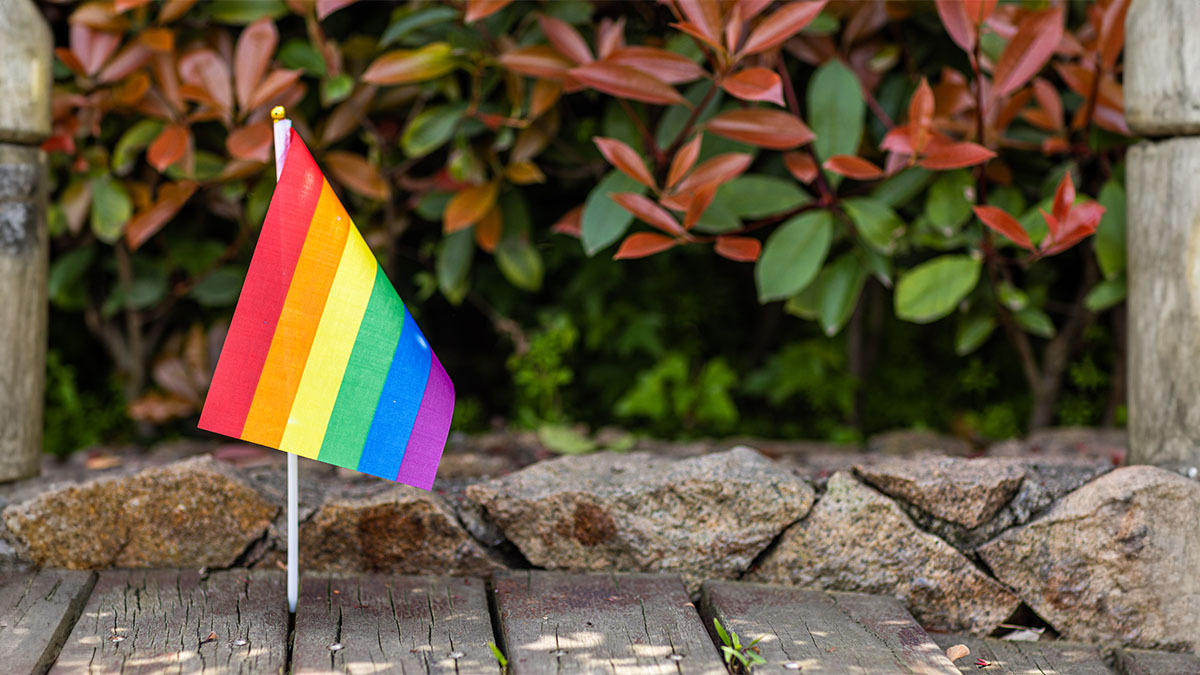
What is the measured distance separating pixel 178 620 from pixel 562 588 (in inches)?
29.9

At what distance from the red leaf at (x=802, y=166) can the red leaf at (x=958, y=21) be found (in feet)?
1.48

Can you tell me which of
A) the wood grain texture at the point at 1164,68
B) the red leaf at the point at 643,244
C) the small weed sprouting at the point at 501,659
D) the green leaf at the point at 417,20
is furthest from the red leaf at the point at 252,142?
the wood grain texture at the point at 1164,68

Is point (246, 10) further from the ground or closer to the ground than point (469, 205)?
further from the ground

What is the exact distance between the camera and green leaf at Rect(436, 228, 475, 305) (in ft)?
9.36

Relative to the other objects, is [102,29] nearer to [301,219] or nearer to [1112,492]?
[301,219]

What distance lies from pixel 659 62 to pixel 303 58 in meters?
0.99

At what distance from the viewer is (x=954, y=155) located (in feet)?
7.66

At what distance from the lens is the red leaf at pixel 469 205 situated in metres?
2.67

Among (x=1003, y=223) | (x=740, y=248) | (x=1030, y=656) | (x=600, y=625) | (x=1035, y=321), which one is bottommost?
(x=1030, y=656)

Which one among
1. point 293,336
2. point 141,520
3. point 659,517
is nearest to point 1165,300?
point 659,517

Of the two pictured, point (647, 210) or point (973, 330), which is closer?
point (647, 210)

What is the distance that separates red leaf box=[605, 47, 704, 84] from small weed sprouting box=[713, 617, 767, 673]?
1.28m

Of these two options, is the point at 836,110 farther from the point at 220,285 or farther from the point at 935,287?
the point at 220,285

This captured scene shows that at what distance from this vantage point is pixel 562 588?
2.10m
